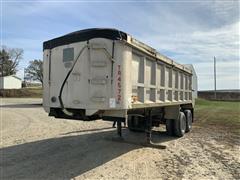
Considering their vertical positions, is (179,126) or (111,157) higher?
(179,126)

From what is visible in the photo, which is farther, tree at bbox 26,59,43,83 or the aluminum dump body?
tree at bbox 26,59,43,83

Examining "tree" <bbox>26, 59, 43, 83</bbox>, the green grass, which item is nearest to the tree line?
"tree" <bbox>26, 59, 43, 83</bbox>

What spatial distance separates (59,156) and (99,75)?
2491 mm

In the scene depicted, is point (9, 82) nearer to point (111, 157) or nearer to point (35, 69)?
point (35, 69)

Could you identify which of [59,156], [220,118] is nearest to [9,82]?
[220,118]

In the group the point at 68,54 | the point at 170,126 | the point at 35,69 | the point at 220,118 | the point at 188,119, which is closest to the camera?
the point at 68,54

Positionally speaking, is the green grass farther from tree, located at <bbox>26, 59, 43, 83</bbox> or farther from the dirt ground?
tree, located at <bbox>26, 59, 43, 83</bbox>

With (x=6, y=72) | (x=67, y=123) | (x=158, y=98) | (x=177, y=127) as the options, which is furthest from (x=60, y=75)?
(x=6, y=72)

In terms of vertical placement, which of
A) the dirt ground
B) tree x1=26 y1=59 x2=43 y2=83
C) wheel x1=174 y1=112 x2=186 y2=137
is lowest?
the dirt ground

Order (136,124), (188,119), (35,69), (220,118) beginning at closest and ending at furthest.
Result: (136,124) < (188,119) < (220,118) < (35,69)

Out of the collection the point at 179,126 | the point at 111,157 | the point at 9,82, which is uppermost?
the point at 9,82

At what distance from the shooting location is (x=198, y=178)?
5863mm

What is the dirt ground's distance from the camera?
241 inches

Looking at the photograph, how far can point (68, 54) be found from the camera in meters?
6.82
